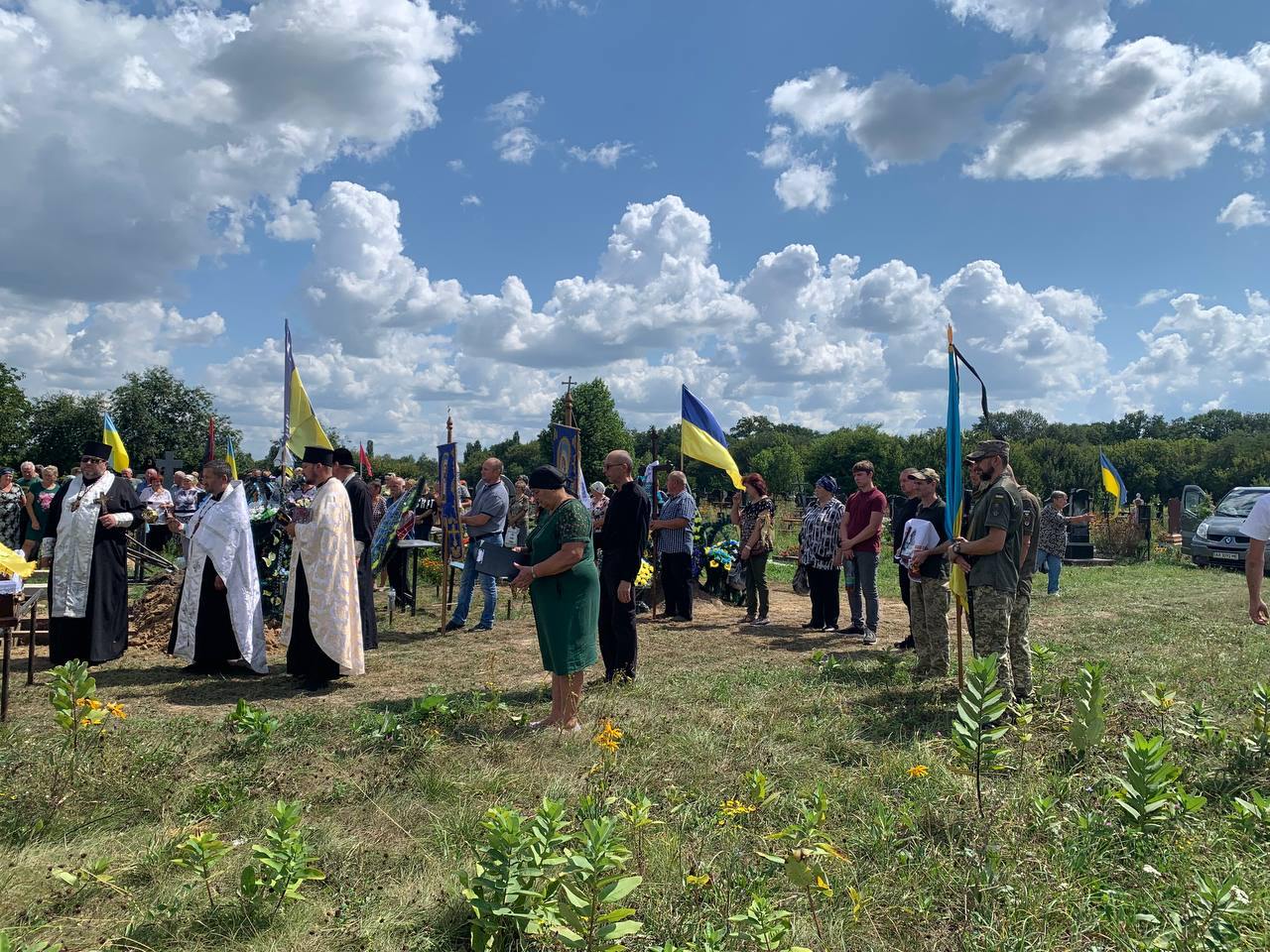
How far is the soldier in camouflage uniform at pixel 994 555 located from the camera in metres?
5.00

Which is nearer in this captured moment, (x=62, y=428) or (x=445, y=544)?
(x=445, y=544)

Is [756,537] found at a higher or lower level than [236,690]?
higher

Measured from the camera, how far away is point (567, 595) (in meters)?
4.86

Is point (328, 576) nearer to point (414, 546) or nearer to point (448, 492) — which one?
point (414, 546)

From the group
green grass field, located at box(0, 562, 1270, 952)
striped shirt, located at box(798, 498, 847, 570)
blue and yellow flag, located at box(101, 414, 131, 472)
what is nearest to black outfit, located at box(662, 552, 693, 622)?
striped shirt, located at box(798, 498, 847, 570)

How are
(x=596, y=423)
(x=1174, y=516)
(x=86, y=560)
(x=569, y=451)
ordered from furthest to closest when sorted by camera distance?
(x=596, y=423), (x=1174, y=516), (x=569, y=451), (x=86, y=560)

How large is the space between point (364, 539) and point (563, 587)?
3232 millimetres

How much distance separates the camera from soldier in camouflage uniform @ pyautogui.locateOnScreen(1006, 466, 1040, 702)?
17.5ft

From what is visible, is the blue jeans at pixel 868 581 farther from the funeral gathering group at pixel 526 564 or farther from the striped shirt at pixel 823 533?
the striped shirt at pixel 823 533

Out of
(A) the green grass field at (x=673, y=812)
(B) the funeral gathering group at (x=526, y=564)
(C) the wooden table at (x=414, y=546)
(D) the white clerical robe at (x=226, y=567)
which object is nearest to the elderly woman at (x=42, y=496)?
(B) the funeral gathering group at (x=526, y=564)

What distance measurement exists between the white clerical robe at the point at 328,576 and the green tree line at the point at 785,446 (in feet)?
16.2

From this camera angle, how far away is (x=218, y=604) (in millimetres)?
6473

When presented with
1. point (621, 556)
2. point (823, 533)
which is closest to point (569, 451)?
point (823, 533)

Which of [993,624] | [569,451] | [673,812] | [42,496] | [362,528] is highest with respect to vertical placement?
[569,451]
